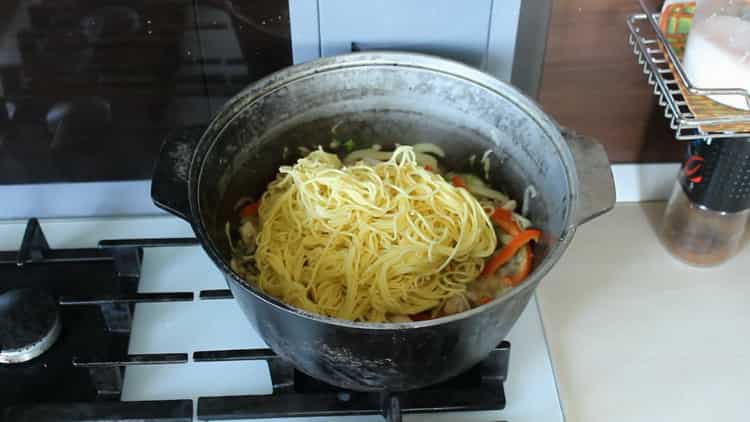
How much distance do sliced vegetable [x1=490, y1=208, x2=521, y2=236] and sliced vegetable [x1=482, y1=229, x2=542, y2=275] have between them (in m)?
0.01

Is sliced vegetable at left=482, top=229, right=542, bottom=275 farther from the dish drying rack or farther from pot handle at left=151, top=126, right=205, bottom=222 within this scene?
pot handle at left=151, top=126, right=205, bottom=222

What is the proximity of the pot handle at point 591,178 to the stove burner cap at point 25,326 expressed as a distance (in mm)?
636

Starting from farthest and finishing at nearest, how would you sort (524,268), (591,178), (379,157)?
1. (379,157)
2. (524,268)
3. (591,178)

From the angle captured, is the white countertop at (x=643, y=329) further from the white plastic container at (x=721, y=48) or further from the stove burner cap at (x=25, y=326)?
the stove burner cap at (x=25, y=326)

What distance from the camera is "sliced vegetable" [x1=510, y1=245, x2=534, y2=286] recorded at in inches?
38.1

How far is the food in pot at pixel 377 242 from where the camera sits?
94cm

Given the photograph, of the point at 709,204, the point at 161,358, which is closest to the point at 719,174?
the point at 709,204

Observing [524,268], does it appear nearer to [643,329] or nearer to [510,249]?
[510,249]

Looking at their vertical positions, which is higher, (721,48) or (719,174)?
(721,48)

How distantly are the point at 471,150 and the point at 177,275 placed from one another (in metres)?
0.42

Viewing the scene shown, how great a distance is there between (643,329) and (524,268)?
20 cm

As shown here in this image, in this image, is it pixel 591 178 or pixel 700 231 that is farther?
pixel 700 231

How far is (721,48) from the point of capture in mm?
909

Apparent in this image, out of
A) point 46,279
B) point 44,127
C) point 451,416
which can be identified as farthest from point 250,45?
point 451,416
